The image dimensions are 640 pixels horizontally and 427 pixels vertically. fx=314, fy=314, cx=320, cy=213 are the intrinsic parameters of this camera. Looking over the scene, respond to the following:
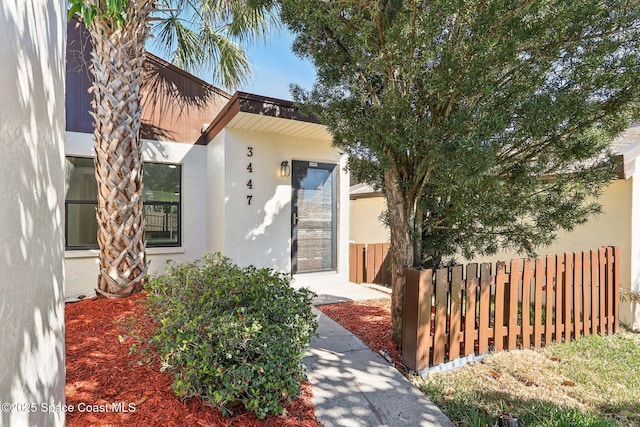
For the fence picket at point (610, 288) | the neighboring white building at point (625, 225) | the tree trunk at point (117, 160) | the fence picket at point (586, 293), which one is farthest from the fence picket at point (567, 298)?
the tree trunk at point (117, 160)

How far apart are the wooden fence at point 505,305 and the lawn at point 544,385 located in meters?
0.18

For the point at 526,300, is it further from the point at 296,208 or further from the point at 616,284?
the point at 296,208

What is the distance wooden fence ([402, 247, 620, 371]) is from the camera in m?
3.20

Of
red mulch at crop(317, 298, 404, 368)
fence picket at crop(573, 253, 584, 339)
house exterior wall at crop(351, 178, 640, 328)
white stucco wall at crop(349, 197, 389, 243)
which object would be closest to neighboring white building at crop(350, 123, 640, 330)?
house exterior wall at crop(351, 178, 640, 328)

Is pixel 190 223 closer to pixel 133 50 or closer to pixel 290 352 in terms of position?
pixel 133 50

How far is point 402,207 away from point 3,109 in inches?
124

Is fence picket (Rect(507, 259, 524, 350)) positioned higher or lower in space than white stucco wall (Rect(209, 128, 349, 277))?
lower

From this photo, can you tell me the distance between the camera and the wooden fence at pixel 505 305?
3.20m

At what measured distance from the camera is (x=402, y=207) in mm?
3484

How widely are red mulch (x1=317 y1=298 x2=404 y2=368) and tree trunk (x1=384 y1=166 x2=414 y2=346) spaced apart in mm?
179

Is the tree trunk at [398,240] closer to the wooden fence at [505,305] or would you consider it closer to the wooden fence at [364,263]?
the wooden fence at [505,305]

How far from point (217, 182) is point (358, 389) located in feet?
15.1

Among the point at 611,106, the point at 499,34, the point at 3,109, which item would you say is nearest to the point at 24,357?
the point at 3,109

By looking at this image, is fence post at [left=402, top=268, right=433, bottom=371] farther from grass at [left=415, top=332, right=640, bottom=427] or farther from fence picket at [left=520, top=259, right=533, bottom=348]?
fence picket at [left=520, top=259, right=533, bottom=348]
